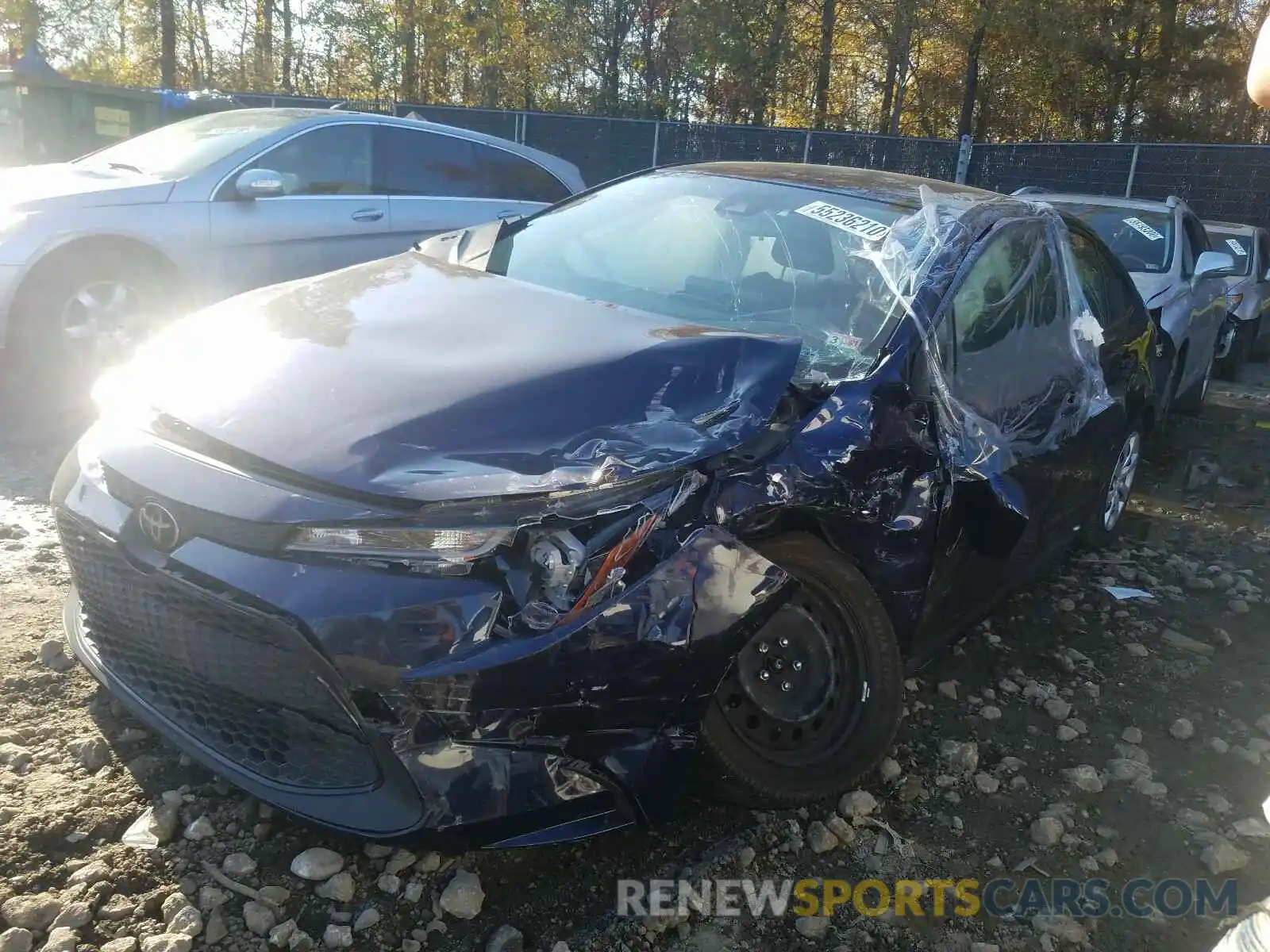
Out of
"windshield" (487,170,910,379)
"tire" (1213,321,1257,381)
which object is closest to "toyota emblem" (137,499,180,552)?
"windshield" (487,170,910,379)

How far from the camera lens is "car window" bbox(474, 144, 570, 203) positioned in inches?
272

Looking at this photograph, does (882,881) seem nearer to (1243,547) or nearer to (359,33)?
(1243,547)

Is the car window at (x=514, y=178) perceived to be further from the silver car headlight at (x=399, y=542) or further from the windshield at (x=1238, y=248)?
the windshield at (x=1238, y=248)

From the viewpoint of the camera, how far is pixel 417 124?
6.61 metres

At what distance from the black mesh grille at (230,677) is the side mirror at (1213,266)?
5.94 meters

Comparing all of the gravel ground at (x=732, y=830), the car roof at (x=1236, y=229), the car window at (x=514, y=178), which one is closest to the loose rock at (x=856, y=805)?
the gravel ground at (x=732, y=830)

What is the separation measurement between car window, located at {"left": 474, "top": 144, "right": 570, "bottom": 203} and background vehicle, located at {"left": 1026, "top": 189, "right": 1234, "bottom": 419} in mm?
3208

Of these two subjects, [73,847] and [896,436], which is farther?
[896,436]

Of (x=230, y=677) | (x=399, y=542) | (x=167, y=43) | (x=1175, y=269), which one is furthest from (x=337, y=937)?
(x=167, y=43)

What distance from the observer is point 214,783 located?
2408mm

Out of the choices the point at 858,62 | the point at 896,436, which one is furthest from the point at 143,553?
the point at 858,62

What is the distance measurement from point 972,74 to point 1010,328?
2172 centimetres

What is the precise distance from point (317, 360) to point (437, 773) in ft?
3.42

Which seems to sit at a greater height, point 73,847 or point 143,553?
point 143,553
